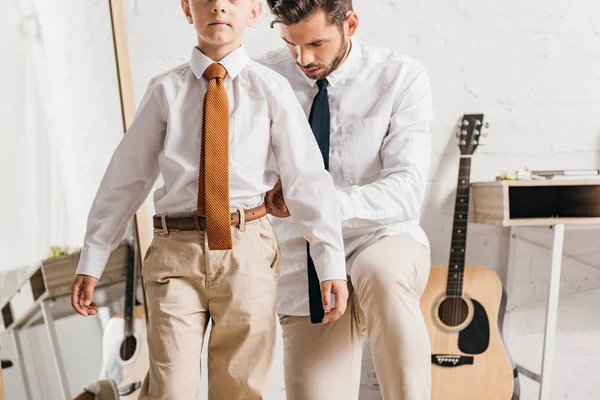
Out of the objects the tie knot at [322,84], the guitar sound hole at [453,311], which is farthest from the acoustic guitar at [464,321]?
the tie knot at [322,84]

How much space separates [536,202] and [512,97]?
406mm

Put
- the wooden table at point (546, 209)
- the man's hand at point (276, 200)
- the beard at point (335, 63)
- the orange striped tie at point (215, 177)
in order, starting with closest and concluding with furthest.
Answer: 1. the orange striped tie at point (215, 177)
2. the man's hand at point (276, 200)
3. the beard at point (335, 63)
4. the wooden table at point (546, 209)

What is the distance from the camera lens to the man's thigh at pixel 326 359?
1.50 metres

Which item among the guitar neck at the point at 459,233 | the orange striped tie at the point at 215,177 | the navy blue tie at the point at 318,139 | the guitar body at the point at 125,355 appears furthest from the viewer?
the guitar neck at the point at 459,233

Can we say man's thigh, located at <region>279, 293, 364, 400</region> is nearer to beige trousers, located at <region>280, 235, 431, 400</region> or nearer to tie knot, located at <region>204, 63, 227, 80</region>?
beige trousers, located at <region>280, 235, 431, 400</region>

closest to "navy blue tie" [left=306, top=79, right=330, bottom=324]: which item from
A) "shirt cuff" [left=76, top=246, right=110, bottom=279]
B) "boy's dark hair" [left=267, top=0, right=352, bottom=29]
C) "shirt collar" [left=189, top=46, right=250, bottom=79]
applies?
"boy's dark hair" [left=267, top=0, right=352, bottom=29]

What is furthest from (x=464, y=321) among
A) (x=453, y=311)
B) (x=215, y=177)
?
(x=215, y=177)

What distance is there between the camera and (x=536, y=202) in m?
2.08

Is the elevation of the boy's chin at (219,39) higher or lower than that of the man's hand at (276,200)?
higher

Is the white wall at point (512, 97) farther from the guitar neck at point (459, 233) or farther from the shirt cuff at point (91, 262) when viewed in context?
the shirt cuff at point (91, 262)

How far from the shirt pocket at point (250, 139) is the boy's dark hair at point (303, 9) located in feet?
1.46

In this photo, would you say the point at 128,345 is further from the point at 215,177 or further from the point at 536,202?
the point at 536,202

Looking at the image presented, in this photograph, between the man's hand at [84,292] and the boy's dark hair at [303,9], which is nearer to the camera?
the man's hand at [84,292]

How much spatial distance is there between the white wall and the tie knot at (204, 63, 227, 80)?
1.06 metres
